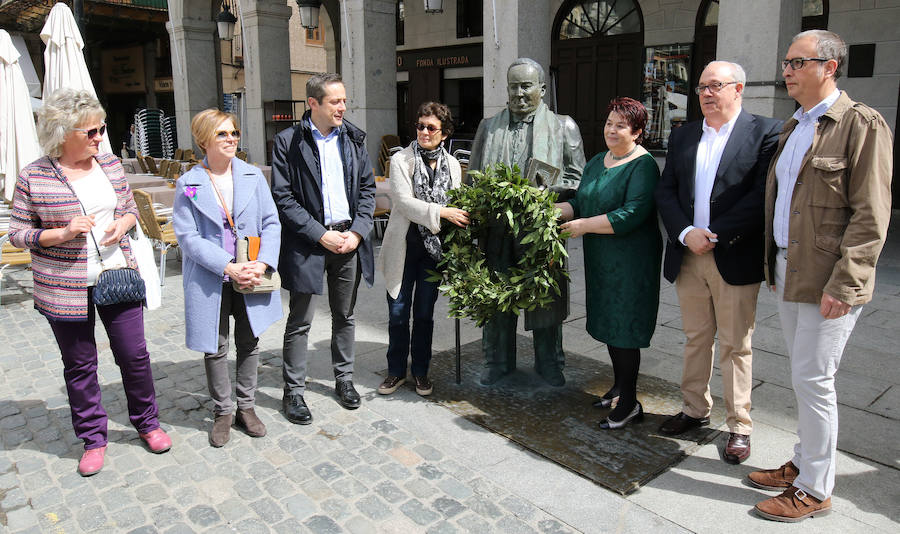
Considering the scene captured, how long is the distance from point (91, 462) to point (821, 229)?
140 inches

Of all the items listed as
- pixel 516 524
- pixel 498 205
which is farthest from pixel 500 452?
pixel 498 205

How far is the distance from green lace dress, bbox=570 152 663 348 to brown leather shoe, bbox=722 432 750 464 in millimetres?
638

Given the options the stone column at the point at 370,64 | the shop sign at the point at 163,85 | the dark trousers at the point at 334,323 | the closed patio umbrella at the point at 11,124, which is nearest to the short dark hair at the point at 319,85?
the dark trousers at the point at 334,323

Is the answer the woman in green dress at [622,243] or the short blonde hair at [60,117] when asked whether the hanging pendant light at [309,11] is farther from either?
the woman in green dress at [622,243]

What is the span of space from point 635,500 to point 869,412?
6.05 ft

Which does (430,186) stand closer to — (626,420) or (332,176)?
(332,176)

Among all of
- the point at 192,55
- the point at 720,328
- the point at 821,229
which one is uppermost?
the point at 192,55

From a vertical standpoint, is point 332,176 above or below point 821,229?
above

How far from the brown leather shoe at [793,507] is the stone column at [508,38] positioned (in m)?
6.85

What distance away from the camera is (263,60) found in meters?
13.5

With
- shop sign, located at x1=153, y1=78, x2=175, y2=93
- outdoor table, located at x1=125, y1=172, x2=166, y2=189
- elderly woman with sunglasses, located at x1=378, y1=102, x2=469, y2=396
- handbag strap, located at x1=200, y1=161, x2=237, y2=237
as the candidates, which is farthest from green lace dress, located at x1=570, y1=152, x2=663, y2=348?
shop sign, located at x1=153, y1=78, x2=175, y2=93

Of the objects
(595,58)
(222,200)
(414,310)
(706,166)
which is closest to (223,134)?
(222,200)

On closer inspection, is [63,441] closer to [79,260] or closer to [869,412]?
[79,260]

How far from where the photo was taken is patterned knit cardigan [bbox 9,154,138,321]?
3.20m
